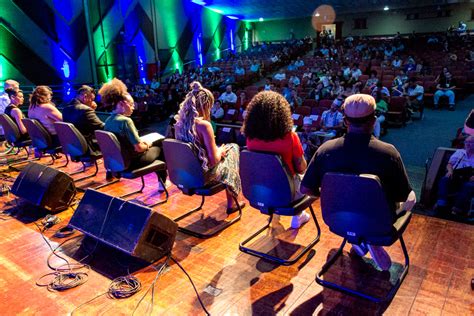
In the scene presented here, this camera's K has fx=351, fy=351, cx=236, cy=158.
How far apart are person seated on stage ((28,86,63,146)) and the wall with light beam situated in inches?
323

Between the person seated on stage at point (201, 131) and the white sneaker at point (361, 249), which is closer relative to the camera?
the white sneaker at point (361, 249)

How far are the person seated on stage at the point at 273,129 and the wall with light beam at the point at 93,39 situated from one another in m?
11.5

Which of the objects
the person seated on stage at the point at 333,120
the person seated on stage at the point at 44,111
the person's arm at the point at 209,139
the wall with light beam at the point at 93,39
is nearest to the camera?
the person's arm at the point at 209,139

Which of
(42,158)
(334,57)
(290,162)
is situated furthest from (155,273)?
(334,57)

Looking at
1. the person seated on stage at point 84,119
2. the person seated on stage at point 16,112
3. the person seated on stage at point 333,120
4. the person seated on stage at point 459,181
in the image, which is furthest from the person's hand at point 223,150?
the person seated on stage at point 16,112

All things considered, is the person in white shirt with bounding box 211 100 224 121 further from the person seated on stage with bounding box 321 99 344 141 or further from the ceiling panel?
the ceiling panel

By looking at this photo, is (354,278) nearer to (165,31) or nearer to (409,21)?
(165,31)

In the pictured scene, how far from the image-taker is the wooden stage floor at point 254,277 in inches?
82.8

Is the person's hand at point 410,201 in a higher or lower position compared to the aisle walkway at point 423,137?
higher

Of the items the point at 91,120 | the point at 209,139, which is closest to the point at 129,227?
the point at 209,139

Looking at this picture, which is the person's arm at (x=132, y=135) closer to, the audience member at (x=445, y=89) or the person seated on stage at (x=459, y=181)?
the person seated on stage at (x=459, y=181)

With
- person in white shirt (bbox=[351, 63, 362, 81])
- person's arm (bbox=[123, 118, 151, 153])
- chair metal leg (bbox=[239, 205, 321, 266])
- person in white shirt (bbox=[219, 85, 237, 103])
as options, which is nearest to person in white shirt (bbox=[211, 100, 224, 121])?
person in white shirt (bbox=[219, 85, 237, 103])

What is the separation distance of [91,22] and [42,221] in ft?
38.3

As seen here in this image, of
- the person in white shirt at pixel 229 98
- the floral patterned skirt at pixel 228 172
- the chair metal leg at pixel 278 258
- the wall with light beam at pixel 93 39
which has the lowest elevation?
the chair metal leg at pixel 278 258
